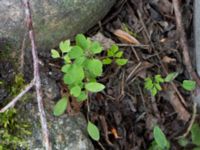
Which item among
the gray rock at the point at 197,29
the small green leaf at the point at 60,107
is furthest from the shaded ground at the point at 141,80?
the small green leaf at the point at 60,107

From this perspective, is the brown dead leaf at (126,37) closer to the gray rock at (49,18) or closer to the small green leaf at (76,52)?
the gray rock at (49,18)

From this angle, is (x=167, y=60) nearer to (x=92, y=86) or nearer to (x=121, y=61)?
(x=121, y=61)

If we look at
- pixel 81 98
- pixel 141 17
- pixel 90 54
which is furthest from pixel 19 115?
pixel 141 17

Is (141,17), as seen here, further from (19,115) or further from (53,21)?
(19,115)

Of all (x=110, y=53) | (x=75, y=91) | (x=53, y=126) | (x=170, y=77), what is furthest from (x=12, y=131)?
(x=170, y=77)

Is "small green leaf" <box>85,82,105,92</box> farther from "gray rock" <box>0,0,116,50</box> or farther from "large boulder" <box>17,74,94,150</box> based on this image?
"gray rock" <box>0,0,116,50</box>

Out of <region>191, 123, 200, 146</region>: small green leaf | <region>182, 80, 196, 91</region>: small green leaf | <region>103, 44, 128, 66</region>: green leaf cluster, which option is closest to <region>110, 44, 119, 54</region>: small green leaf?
<region>103, 44, 128, 66</region>: green leaf cluster

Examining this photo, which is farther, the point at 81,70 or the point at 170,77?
the point at 170,77
